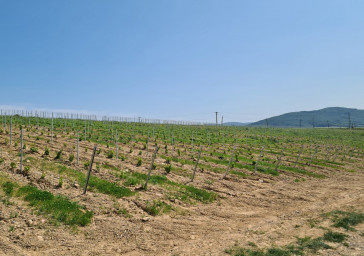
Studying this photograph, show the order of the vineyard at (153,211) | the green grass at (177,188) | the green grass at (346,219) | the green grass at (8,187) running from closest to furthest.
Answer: the vineyard at (153,211), the green grass at (8,187), the green grass at (346,219), the green grass at (177,188)

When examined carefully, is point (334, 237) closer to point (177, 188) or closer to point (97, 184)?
point (177, 188)

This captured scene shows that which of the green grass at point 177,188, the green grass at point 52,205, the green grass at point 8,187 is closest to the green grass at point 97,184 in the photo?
the green grass at point 177,188

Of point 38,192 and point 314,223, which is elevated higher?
point 38,192

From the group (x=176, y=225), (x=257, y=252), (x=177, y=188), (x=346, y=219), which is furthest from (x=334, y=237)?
(x=177, y=188)

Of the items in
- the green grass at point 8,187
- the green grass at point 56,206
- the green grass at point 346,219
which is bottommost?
the green grass at point 346,219

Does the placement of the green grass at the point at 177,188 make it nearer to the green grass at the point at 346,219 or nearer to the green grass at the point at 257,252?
the green grass at the point at 257,252

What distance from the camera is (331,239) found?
285 inches

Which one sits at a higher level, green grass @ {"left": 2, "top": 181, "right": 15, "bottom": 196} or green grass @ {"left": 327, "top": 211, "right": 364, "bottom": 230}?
green grass @ {"left": 2, "top": 181, "right": 15, "bottom": 196}

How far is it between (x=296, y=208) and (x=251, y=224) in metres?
3.30

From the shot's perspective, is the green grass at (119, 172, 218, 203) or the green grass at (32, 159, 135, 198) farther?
the green grass at (119, 172, 218, 203)

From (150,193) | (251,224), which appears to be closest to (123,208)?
(150,193)

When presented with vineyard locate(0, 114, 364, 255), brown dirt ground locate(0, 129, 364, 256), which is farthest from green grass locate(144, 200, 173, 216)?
brown dirt ground locate(0, 129, 364, 256)

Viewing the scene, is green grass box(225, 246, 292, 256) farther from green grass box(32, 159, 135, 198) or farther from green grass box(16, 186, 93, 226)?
green grass box(32, 159, 135, 198)

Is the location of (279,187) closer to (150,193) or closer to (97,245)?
(150,193)
